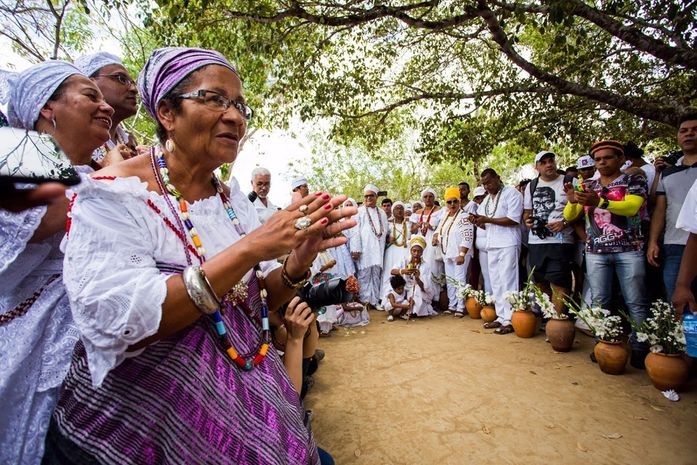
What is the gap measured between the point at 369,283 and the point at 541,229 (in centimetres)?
398

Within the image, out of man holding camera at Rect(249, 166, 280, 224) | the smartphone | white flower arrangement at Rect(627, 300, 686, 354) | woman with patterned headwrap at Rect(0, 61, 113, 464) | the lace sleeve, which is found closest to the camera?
the smartphone

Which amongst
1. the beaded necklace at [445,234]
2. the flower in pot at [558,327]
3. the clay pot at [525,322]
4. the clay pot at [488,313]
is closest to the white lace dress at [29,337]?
the flower in pot at [558,327]

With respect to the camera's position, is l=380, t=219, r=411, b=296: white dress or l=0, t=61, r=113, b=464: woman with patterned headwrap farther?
l=380, t=219, r=411, b=296: white dress

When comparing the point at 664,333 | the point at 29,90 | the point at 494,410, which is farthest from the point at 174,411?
the point at 664,333

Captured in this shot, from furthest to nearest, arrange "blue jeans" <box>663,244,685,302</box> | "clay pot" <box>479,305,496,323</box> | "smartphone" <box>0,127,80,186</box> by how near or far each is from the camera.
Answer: "clay pot" <box>479,305,496,323</box> → "blue jeans" <box>663,244,685,302</box> → "smartphone" <box>0,127,80,186</box>

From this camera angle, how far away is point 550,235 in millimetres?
5336

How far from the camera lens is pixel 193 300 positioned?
0.96 metres

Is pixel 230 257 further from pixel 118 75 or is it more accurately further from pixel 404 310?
pixel 404 310

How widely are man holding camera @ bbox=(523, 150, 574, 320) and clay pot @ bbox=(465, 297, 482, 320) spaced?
141cm

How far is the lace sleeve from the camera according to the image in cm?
89

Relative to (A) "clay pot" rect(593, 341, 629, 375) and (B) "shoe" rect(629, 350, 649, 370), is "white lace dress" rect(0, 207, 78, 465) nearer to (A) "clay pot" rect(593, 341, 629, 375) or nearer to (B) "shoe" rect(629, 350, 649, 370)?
(A) "clay pot" rect(593, 341, 629, 375)

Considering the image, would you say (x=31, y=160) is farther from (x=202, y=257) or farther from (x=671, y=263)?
(x=671, y=263)

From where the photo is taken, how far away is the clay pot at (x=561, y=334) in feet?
15.4

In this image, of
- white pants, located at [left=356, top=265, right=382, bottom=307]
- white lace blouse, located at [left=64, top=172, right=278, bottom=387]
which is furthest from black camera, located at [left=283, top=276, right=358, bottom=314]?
white pants, located at [left=356, top=265, right=382, bottom=307]
